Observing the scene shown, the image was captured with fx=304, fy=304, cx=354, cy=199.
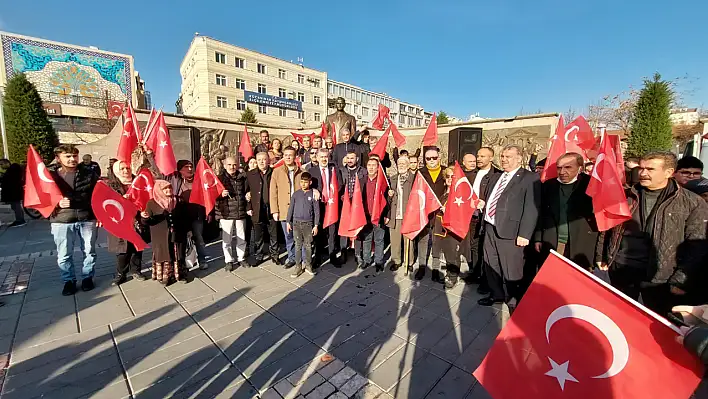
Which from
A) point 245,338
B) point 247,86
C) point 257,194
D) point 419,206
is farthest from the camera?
point 247,86

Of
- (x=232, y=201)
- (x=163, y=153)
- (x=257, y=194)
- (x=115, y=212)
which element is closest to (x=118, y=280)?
(x=115, y=212)

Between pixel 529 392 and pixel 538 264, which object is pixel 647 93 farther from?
pixel 529 392

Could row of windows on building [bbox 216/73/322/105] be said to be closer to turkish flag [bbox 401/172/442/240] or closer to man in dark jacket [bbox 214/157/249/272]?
man in dark jacket [bbox 214/157/249/272]

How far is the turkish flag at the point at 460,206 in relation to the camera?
4301mm

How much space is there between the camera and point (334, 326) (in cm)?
342

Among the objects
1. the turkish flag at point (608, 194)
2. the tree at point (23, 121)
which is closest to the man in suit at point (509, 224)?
the turkish flag at point (608, 194)

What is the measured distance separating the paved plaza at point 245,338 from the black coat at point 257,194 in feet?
3.84

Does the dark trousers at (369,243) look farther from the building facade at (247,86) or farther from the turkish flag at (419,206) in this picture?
the building facade at (247,86)

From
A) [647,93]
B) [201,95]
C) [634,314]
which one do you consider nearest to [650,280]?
[634,314]

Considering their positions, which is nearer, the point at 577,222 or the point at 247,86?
the point at 577,222

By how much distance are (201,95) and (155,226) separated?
150ft

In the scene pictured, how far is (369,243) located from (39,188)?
4.70 meters

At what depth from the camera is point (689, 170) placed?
4422mm

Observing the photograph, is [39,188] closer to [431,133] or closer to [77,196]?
[77,196]
